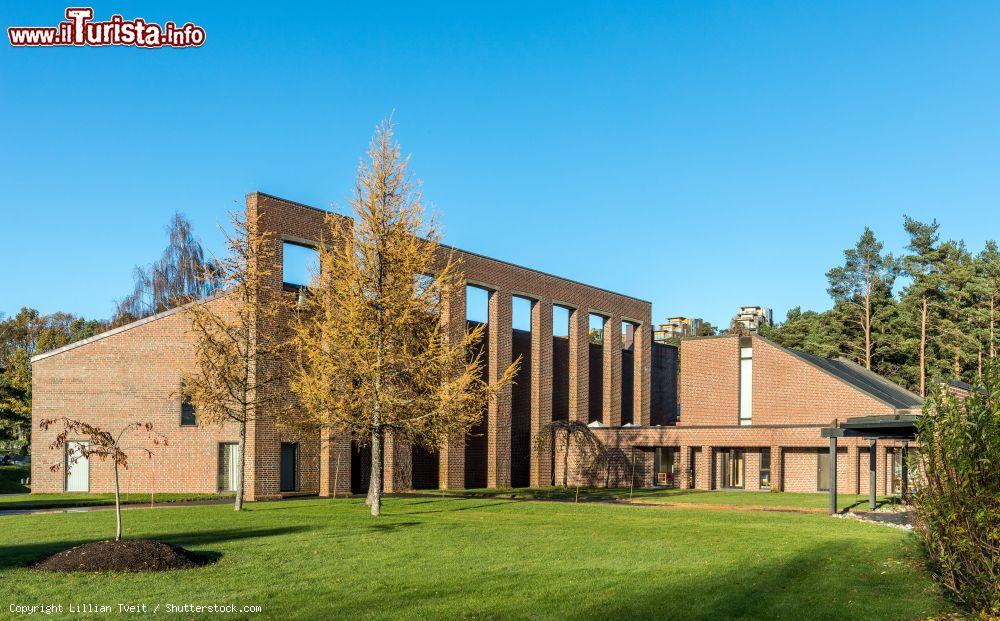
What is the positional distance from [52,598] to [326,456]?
87.0 ft

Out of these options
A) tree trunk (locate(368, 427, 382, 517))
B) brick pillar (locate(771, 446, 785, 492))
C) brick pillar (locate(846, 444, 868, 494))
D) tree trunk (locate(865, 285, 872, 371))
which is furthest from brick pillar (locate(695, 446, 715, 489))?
tree trunk (locate(865, 285, 872, 371))

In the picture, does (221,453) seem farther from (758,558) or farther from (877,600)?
(877,600)

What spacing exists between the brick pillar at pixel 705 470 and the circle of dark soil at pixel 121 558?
3494 centimetres

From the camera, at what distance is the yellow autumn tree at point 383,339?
2686 cm

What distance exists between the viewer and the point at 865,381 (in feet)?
160

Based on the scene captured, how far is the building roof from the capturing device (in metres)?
44.6

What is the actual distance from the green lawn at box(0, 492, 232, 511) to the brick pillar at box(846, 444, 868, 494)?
27224 millimetres

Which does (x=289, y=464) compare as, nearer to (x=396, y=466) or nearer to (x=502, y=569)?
(x=396, y=466)

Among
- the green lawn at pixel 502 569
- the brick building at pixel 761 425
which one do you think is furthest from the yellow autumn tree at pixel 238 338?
the brick building at pixel 761 425

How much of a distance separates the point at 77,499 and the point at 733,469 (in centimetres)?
3030

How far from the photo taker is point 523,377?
52250 mm

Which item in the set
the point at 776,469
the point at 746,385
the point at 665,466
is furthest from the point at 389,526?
the point at 665,466

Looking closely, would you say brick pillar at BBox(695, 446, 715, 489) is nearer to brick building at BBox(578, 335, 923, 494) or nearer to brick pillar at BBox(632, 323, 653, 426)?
brick building at BBox(578, 335, 923, 494)

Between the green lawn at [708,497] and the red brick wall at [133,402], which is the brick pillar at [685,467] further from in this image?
the red brick wall at [133,402]
